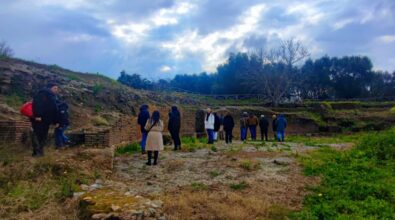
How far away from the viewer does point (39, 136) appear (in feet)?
29.9

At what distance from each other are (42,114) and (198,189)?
156 inches

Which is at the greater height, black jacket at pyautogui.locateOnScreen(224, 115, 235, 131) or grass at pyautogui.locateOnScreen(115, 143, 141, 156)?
black jacket at pyautogui.locateOnScreen(224, 115, 235, 131)

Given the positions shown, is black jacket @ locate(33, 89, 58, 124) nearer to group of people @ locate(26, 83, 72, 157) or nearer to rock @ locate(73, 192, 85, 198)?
group of people @ locate(26, 83, 72, 157)

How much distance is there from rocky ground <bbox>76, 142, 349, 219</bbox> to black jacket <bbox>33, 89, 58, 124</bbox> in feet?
6.30

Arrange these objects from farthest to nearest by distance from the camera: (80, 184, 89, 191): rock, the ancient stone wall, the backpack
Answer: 1. the ancient stone wall
2. the backpack
3. (80, 184, 89, 191): rock

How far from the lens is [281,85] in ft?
183

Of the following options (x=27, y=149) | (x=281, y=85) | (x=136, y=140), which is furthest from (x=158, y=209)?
(x=281, y=85)

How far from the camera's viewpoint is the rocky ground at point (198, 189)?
6102mm

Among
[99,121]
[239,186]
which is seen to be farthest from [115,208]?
[99,121]

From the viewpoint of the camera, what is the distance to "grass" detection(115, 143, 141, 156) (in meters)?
12.3

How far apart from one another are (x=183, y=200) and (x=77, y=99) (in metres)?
11.6

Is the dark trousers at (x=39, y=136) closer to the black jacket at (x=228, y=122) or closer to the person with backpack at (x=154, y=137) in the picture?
the person with backpack at (x=154, y=137)

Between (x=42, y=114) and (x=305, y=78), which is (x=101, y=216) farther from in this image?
(x=305, y=78)

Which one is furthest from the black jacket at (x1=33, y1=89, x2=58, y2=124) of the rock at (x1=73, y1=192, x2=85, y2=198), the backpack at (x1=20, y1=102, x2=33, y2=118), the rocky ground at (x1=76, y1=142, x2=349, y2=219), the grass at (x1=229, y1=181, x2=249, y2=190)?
the grass at (x1=229, y1=181, x2=249, y2=190)
